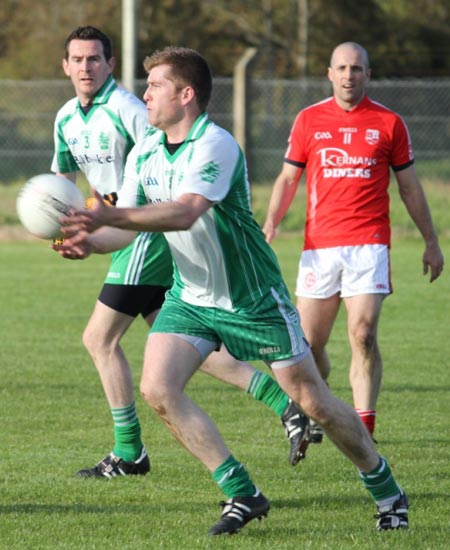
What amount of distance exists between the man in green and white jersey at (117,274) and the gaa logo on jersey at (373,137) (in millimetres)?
1537

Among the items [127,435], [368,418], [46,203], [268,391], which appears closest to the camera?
[46,203]

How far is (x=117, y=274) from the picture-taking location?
6.90m

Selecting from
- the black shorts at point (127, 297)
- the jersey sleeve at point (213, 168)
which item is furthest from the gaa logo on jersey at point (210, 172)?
the black shorts at point (127, 297)

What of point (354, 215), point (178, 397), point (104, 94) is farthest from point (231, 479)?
point (354, 215)

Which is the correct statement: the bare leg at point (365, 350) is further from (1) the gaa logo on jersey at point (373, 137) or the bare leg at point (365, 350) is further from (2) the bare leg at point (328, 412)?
(2) the bare leg at point (328, 412)

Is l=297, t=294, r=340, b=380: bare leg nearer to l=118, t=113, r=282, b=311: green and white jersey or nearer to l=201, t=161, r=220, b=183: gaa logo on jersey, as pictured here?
l=118, t=113, r=282, b=311: green and white jersey

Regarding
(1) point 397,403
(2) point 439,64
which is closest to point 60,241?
(1) point 397,403

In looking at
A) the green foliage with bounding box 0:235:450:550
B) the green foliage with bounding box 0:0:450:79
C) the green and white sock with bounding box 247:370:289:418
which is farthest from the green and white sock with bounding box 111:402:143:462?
the green foliage with bounding box 0:0:450:79

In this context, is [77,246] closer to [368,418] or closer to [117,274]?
[117,274]

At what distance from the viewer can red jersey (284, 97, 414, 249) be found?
7820mm

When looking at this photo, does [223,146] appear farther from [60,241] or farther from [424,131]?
[424,131]

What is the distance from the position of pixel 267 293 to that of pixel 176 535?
1.15 metres

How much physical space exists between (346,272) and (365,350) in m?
0.51

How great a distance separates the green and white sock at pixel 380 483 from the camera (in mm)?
5539
